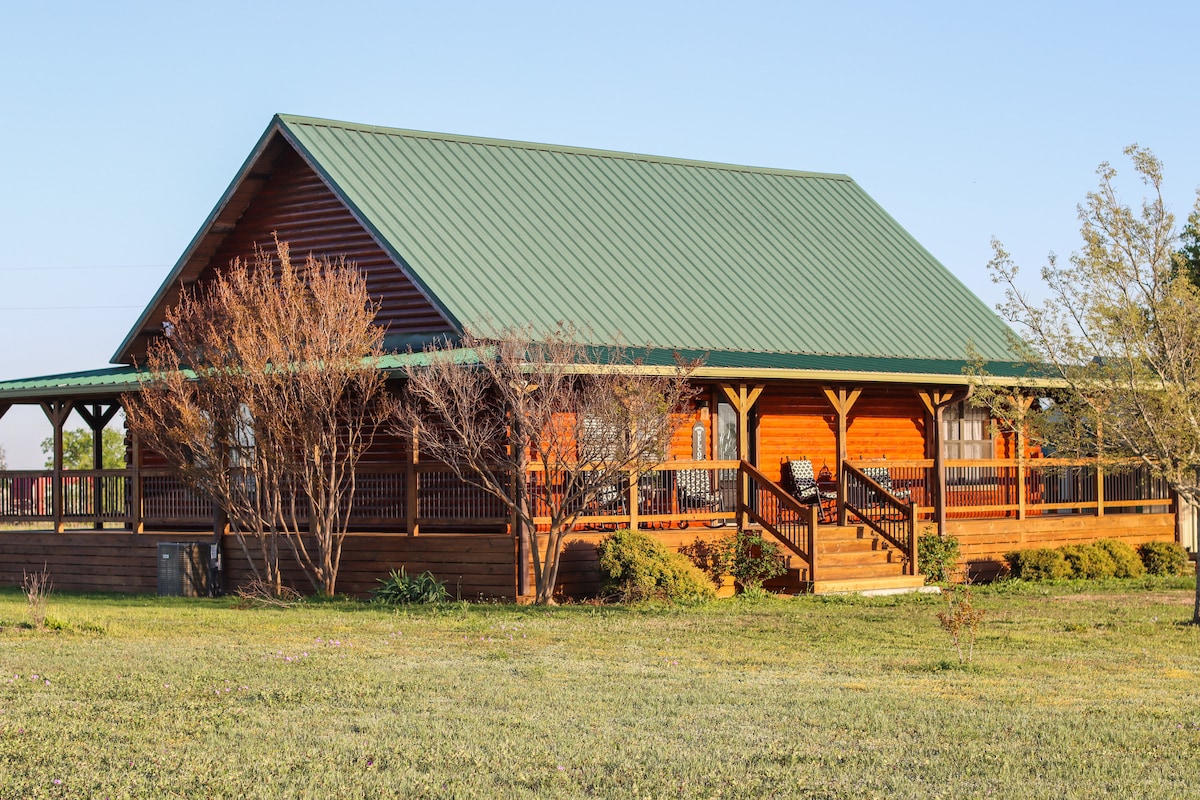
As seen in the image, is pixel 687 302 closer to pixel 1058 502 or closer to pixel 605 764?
pixel 1058 502

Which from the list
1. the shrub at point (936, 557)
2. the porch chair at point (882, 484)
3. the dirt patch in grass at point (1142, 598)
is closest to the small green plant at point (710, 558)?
the shrub at point (936, 557)

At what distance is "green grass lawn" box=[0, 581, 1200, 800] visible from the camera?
8789 mm

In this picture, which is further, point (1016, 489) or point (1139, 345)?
point (1016, 489)

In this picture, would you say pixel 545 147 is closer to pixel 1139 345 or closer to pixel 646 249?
pixel 646 249

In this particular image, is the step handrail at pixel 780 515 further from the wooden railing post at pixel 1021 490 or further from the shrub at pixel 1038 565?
the wooden railing post at pixel 1021 490

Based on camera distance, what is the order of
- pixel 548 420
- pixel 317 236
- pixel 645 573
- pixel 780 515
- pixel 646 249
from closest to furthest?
1. pixel 548 420
2. pixel 645 573
3. pixel 780 515
4. pixel 317 236
5. pixel 646 249

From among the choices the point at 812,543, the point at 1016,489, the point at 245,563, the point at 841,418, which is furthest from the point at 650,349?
the point at 1016,489

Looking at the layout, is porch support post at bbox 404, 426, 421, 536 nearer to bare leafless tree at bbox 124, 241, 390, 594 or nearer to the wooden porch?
the wooden porch

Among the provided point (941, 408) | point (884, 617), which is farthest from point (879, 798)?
point (941, 408)

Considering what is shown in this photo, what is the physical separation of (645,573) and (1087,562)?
29.3ft

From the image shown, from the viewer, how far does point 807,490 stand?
25391mm

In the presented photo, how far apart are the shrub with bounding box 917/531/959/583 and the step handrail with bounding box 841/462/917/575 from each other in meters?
0.31

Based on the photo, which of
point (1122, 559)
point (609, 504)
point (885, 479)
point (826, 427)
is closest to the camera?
point (609, 504)

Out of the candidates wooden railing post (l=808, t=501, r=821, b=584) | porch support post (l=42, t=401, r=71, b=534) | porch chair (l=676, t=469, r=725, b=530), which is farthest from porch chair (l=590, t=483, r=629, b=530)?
porch support post (l=42, t=401, r=71, b=534)
